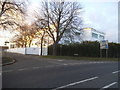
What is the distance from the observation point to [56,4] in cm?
4794

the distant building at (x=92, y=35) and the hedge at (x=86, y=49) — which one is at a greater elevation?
the distant building at (x=92, y=35)

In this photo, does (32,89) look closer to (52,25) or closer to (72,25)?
(72,25)

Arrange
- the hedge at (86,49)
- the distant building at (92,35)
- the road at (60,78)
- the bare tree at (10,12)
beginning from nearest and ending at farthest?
the road at (60,78) → the bare tree at (10,12) → the hedge at (86,49) → the distant building at (92,35)

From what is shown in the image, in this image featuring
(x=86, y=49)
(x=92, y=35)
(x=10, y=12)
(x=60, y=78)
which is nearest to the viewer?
(x=60, y=78)

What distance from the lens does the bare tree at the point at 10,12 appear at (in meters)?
31.1

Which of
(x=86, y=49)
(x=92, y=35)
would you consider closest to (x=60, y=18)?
(x=86, y=49)

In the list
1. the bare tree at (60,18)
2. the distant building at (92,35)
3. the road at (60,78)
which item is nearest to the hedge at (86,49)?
the bare tree at (60,18)

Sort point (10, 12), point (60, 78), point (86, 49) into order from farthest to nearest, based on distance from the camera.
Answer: point (86, 49) < point (10, 12) < point (60, 78)

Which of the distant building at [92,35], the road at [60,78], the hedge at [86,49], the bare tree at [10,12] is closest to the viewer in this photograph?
the road at [60,78]

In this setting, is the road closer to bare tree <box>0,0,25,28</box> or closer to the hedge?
bare tree <box>0,0,25,28</box>

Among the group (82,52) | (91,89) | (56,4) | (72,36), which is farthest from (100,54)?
(91,89)

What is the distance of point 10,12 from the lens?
32.1m

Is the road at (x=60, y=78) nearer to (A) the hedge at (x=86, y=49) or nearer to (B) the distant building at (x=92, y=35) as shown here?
(A) the hedge at (x=86, y=49)

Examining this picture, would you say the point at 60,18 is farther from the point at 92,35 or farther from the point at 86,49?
the point at 92,35
